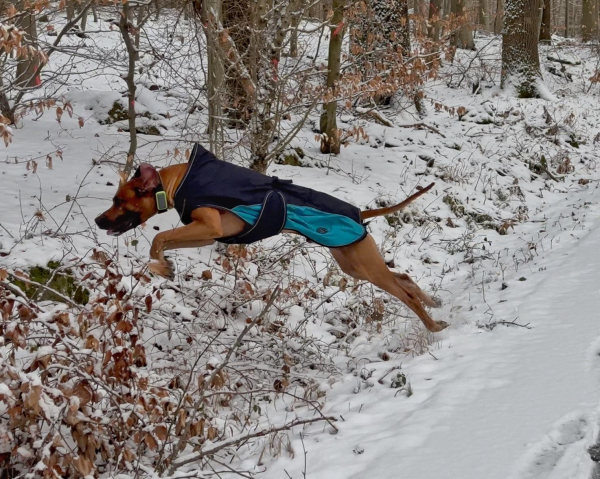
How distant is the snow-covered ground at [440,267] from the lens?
10.8 feet

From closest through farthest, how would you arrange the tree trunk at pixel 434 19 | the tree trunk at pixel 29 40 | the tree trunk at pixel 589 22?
the tree trunk at pixel 29 40, the tree trunk at pixel 434 19, the tree trunk at pixel 589 22

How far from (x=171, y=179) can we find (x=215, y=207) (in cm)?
35

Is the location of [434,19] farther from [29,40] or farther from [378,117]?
[29,40]

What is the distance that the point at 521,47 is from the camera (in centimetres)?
1376

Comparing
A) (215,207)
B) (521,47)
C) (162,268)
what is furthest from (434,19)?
(162,268)

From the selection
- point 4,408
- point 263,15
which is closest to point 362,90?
point 263,15

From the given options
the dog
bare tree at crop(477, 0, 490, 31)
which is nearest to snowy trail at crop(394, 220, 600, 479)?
the dog

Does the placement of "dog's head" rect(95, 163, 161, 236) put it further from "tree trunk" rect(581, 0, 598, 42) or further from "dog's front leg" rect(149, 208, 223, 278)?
"tree trunk" rect(581, 0, 598, 42)

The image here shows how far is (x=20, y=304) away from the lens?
3506mm

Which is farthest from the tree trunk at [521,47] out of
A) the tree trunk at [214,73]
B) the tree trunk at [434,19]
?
the tree trunk at [214,73]

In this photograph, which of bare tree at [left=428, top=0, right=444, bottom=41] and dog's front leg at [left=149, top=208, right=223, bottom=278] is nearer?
dog's front leg at [left=149, top=208, right=223, bottom=278]

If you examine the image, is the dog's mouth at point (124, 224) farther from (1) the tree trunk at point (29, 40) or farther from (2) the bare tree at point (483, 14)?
(2) the bare tree at point (483, 14)

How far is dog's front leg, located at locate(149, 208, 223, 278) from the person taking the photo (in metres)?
3.82

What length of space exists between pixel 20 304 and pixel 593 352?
369 cm
